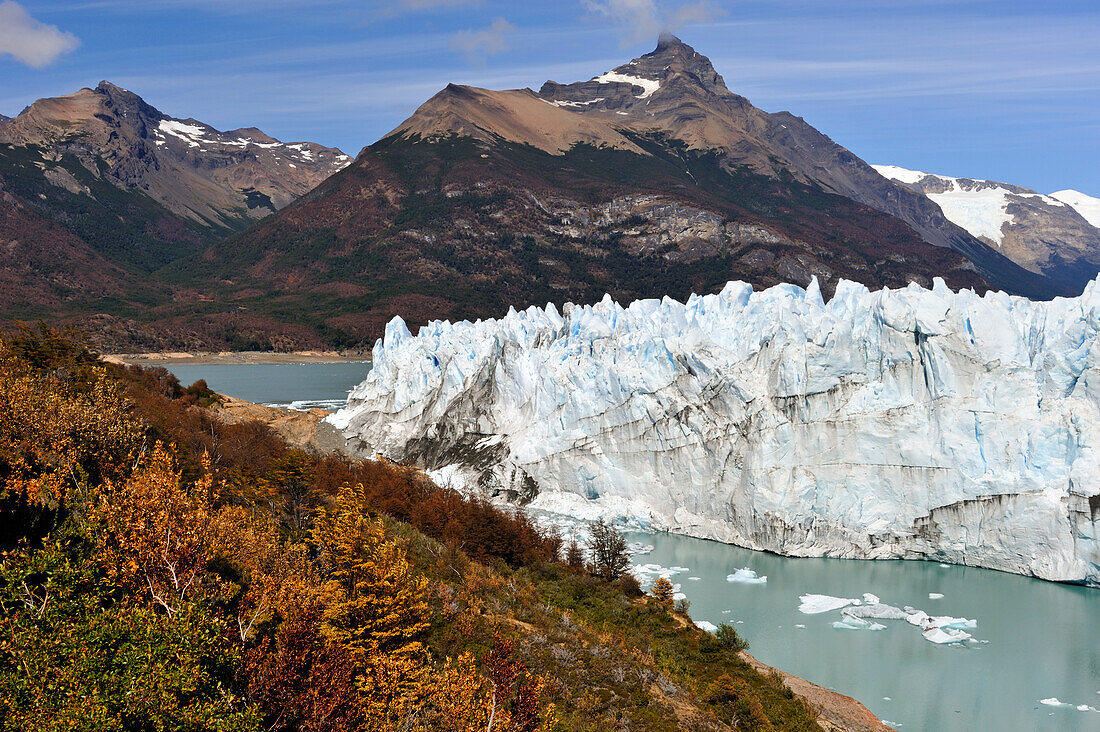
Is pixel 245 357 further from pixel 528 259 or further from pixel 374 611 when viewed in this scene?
pixel 374 611

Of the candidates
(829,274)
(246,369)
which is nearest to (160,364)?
(246,369)

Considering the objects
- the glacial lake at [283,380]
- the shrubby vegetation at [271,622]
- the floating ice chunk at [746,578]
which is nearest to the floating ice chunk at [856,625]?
the floating ice chunk at [746,578]

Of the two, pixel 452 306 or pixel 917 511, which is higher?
pixel 452 306

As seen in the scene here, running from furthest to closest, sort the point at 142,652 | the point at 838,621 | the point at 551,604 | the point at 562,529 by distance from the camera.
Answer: the point at 562,529
the point at 838,621
the point at 551,604
the point at 142,652

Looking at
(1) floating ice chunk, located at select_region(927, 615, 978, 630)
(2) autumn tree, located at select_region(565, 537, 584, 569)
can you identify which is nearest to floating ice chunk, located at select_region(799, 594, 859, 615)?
(1) floating ice chunk, located at select_region(927, 615, 978, 630)

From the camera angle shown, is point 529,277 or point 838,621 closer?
point 838,621

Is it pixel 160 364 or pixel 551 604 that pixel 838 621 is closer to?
pixel 551 604
